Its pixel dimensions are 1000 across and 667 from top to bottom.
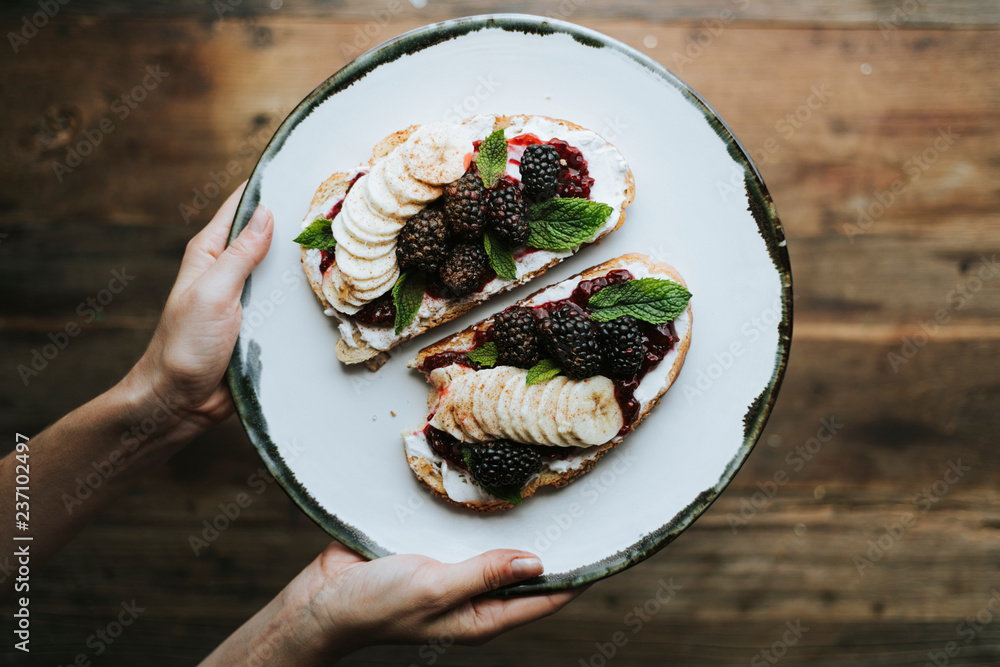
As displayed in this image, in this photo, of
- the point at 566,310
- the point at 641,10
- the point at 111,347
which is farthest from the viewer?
the point at 111,347

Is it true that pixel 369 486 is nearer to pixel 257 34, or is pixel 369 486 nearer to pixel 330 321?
pixel 330 321

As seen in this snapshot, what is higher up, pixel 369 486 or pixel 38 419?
pixel 38 419

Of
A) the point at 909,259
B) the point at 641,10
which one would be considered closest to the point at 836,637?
the point at 909,259

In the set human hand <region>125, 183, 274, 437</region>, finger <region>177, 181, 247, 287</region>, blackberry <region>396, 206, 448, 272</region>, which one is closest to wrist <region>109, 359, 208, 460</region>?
human hand <region>125, 183, 274, 437</region>

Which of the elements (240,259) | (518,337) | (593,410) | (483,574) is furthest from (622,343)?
(240,259)

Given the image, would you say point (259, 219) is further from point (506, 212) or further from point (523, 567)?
point (523, 567)

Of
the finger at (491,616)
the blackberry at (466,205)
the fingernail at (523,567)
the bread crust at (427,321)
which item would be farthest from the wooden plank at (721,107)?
the finger at (491,616)
